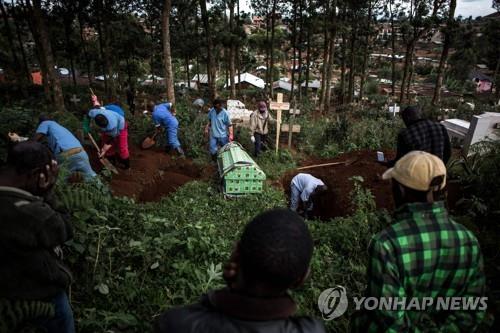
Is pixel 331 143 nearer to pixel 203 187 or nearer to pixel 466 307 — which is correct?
pixel 203 187

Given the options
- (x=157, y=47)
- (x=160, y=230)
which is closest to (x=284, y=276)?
(x=160, y=230)

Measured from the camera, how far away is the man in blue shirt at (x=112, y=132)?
5887mm

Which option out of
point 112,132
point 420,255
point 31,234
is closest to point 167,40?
point 112,132

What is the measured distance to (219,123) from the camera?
305 inches

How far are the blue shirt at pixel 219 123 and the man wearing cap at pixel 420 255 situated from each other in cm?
619

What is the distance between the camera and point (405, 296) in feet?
5.60

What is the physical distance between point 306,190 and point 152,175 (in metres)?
3.31

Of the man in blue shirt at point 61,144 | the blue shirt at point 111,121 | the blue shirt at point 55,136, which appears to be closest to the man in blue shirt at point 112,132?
the blue shirt at point 111,121

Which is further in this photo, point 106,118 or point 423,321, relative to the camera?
point 106,118

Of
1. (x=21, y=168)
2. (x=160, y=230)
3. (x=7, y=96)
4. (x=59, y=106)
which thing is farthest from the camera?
(x=7, y=96)

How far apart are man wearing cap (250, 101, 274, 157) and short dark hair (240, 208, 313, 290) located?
728 cm

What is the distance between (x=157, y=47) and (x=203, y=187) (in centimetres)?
1931

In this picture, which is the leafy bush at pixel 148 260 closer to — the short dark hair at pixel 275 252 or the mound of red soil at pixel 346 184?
the mound of red soil at pixel 346 184

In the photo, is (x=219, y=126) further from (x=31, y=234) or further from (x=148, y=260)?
(x=31, y=234)
